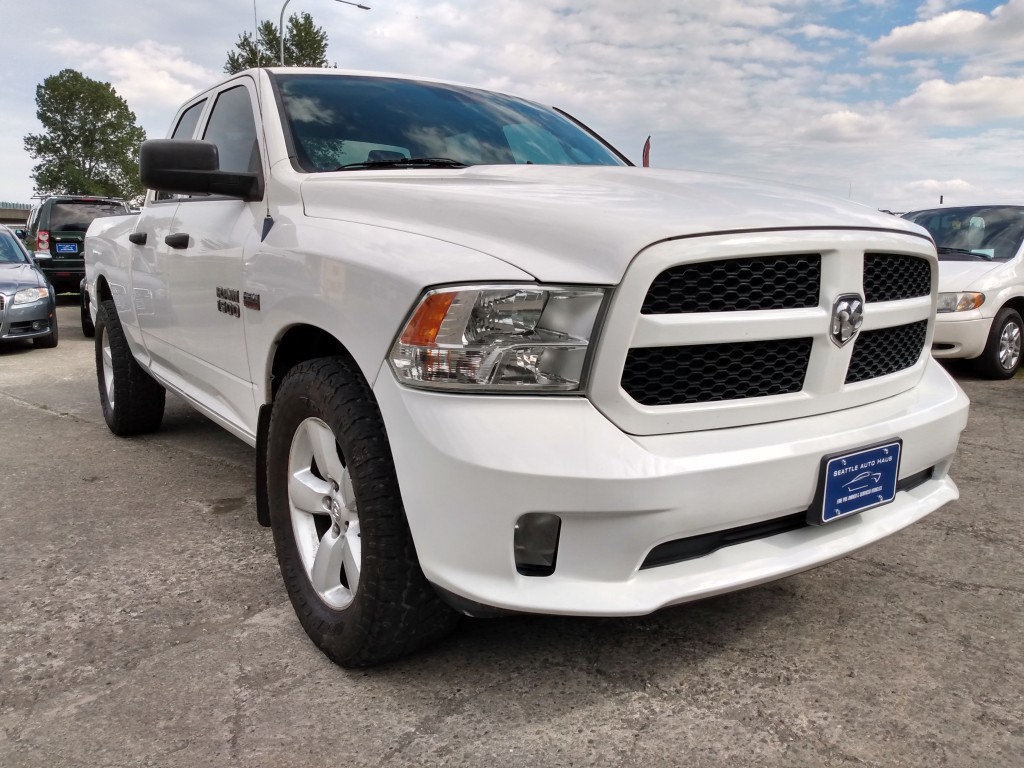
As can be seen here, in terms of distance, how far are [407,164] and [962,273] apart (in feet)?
19.0

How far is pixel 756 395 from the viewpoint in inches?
75.7

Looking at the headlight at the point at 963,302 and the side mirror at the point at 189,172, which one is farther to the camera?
the headlight at the point at 963,302

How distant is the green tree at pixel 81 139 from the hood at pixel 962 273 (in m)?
61.5

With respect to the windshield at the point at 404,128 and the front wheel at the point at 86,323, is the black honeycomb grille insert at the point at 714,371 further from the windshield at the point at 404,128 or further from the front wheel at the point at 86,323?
the front wheel at the point at 86,323

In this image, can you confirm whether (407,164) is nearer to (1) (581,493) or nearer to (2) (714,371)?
(2) (714,371)

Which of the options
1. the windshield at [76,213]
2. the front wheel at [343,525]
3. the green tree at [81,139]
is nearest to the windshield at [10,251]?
the windshield at [76,213]

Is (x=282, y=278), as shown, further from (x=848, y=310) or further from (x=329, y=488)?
(x=848, y=310)

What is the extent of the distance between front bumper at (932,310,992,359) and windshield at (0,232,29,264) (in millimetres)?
9940

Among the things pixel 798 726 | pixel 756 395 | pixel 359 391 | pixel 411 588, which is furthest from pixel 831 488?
pixel 359 391

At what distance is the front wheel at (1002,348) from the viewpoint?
6.75 m

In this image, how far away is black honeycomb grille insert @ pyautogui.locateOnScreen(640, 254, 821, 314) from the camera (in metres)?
1.77

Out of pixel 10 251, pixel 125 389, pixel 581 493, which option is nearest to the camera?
pixel 581 493

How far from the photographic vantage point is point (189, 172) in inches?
103

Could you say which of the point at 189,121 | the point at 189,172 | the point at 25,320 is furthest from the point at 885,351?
the point at 25,320
